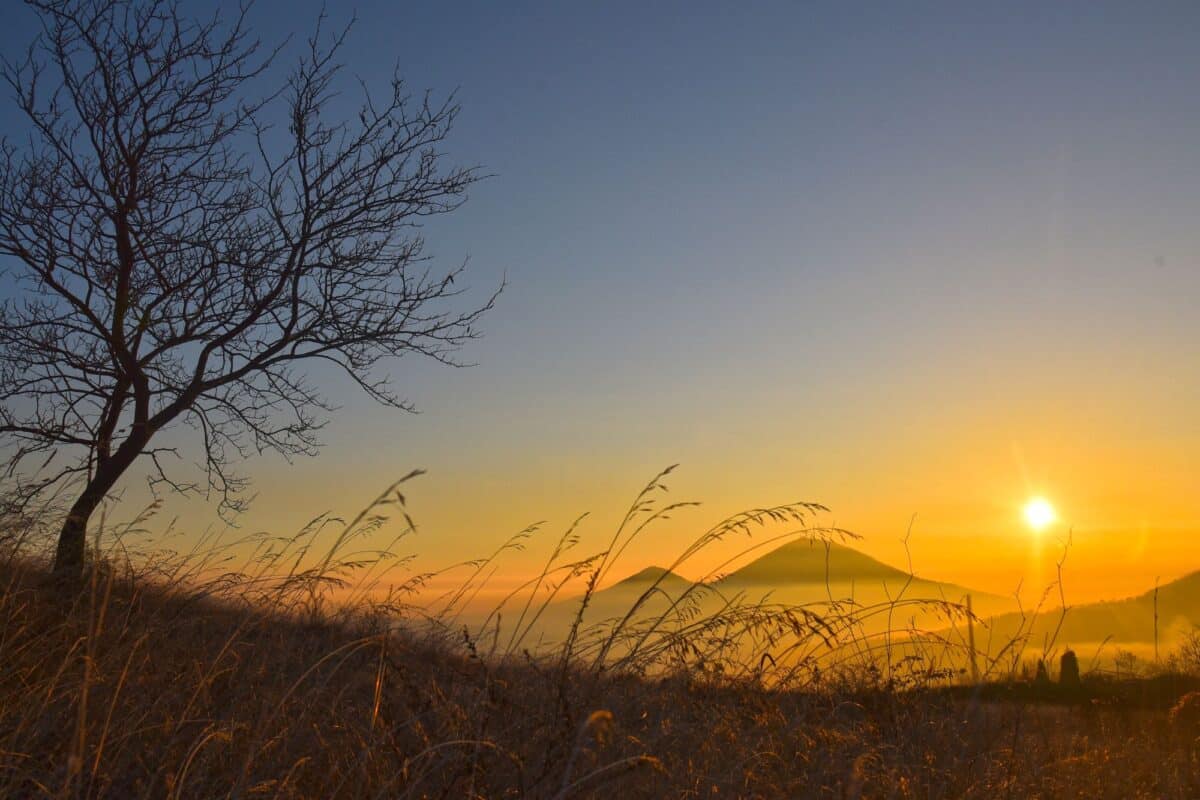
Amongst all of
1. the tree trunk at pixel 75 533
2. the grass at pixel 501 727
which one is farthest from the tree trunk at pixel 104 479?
the grass at pixel 501 727

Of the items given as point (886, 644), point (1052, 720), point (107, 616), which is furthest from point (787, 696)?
point (107, 616)

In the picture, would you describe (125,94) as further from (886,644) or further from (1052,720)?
(1052,720)

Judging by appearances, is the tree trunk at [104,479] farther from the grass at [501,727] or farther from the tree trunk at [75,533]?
the grass at [501,727]

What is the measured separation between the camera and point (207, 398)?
1138 cm

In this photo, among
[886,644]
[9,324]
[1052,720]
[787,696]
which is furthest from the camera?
[9,324]

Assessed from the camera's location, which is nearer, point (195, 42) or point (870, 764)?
point (870, 764)

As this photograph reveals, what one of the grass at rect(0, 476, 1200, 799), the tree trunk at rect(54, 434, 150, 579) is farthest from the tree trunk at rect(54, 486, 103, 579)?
the grass at rect(0, 476, 1200, 799)

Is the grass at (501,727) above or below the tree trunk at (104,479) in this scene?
below

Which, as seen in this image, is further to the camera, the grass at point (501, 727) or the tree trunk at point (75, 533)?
the tree trunk at point (75, 533)

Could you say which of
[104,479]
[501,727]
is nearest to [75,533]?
[104,479]

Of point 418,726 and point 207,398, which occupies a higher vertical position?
point 207,398

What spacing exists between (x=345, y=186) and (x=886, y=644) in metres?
8.74

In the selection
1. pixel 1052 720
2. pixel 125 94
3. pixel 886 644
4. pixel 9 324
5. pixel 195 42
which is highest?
pixel 195 42

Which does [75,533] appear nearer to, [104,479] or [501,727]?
[104,479]
